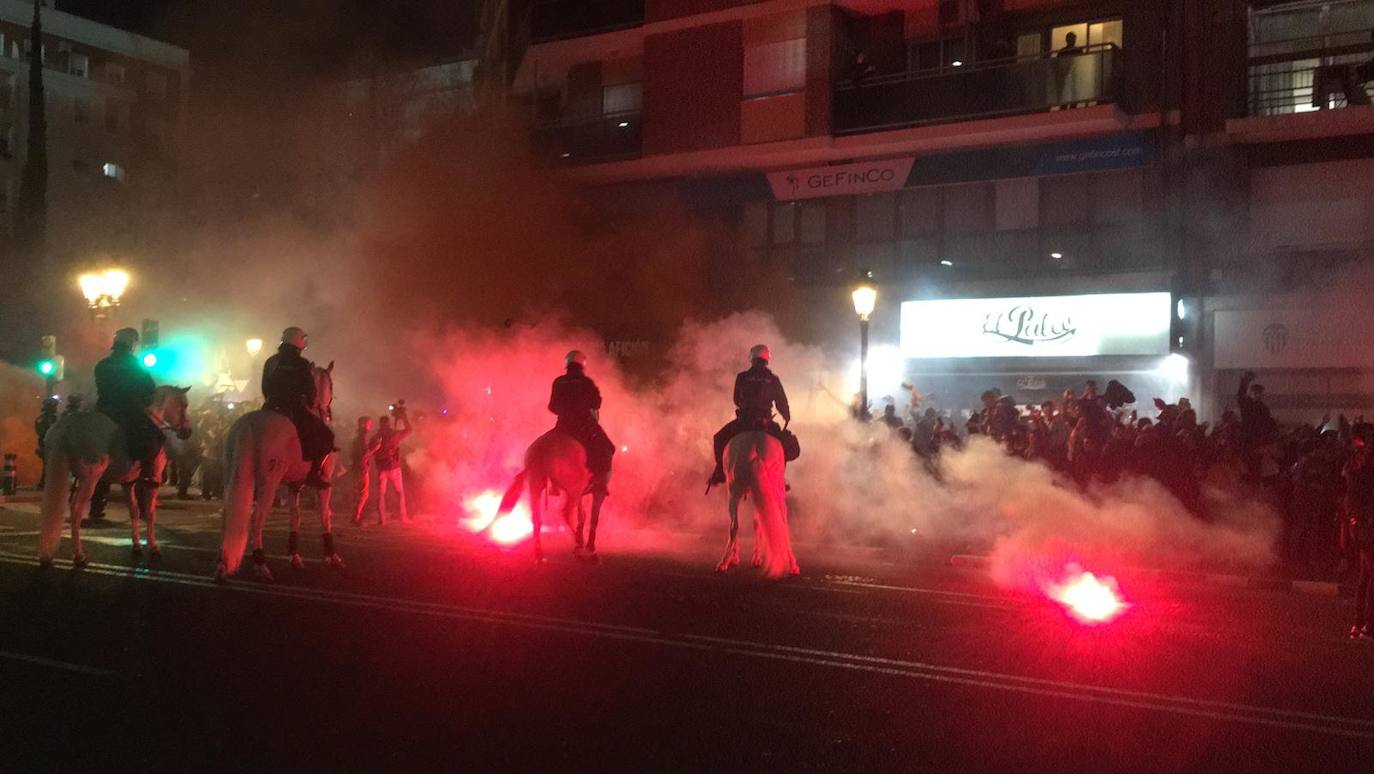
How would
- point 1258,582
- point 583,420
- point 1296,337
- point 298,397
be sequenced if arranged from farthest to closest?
point 1296,337 → point 1258,582 → point 583,420 → point 298,397

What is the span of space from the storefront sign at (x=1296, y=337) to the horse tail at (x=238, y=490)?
63.6 ft

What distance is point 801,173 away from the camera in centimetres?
2989

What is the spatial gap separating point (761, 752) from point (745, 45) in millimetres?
26183

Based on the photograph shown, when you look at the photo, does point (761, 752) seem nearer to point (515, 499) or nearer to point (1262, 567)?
point (515, 499)

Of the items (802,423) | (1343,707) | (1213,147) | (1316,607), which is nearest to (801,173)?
(1213,147)

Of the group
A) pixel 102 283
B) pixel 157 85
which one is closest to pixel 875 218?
pixel 102 283

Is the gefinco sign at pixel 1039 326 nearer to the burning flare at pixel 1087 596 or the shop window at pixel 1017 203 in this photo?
the shop window at pixel 1017 203

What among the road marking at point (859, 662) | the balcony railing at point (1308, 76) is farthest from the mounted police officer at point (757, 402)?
the balcony railing at point (1308, 76)

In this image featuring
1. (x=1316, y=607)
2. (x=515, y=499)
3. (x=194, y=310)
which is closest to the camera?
(x=1316, y=607)

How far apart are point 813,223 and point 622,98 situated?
21.2 feet

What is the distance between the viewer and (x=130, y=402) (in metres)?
12.2

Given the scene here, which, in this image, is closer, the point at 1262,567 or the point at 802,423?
the point at 1262,567

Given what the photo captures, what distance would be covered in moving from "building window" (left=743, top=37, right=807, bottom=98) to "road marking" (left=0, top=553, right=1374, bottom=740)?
70.3 ft

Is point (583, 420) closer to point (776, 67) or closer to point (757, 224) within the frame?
point (757, 224)
